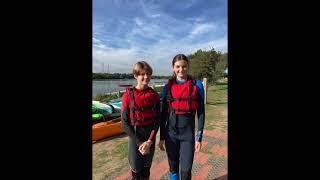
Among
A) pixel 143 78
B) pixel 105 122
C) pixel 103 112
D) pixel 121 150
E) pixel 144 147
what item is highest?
pixel 143 78

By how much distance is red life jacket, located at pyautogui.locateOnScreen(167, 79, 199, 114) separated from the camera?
8.32 ft

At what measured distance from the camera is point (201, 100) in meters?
2.60

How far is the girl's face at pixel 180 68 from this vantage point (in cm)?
247

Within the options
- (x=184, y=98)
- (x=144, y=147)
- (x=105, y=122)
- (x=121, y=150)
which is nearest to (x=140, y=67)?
(x=184, y=98)

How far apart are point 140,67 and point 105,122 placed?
5.34 meters

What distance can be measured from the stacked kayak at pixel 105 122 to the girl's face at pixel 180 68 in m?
4.65

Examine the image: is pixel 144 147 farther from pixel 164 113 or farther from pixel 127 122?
pixel 164 113

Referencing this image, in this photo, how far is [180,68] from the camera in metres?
2.50

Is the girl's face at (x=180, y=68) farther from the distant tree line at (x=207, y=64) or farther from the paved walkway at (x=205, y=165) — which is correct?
the distant tree line at (x=207, y=64)

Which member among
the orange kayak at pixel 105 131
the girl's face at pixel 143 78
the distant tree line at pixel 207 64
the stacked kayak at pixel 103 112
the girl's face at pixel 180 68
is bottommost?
the orange kayak at pixel 105 131

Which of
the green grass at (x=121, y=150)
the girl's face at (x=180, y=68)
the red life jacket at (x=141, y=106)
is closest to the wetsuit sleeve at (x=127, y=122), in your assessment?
the red life jacket at (x=141, y=106)
